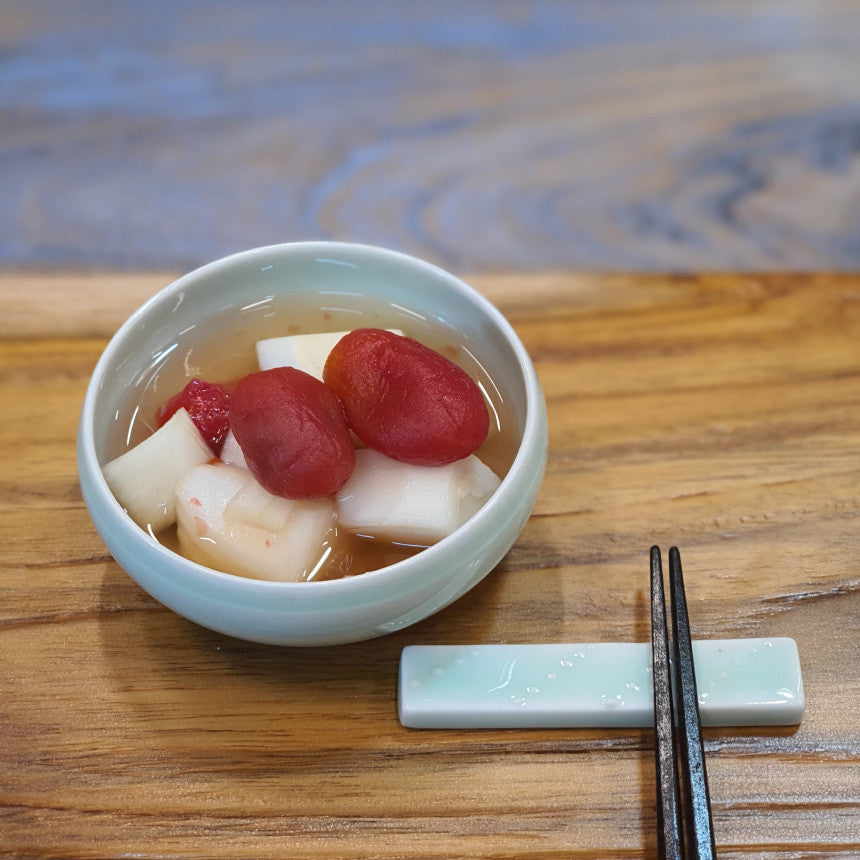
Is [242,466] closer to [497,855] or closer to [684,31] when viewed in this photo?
[497,855]

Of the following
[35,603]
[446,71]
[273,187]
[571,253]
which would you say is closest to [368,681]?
[35,603]

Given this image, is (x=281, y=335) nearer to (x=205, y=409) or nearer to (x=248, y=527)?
(x=205, y=409)

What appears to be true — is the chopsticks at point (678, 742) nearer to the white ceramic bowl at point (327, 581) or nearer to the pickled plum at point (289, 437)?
the white ceramic bowl at point (327, 581)

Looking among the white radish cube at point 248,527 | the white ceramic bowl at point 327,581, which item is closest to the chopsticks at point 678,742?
the white ceramic bowl at point 327,581

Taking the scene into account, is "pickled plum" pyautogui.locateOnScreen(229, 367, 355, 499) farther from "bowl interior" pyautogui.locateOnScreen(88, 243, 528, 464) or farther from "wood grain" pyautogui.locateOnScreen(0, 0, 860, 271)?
"wood grain" pyautogui.locateOnScreen(0, 0, 860, 271)

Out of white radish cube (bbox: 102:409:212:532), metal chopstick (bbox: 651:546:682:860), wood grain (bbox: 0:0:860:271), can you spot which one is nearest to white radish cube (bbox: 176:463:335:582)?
white radish cube (bbox: 102:409:212:532)
